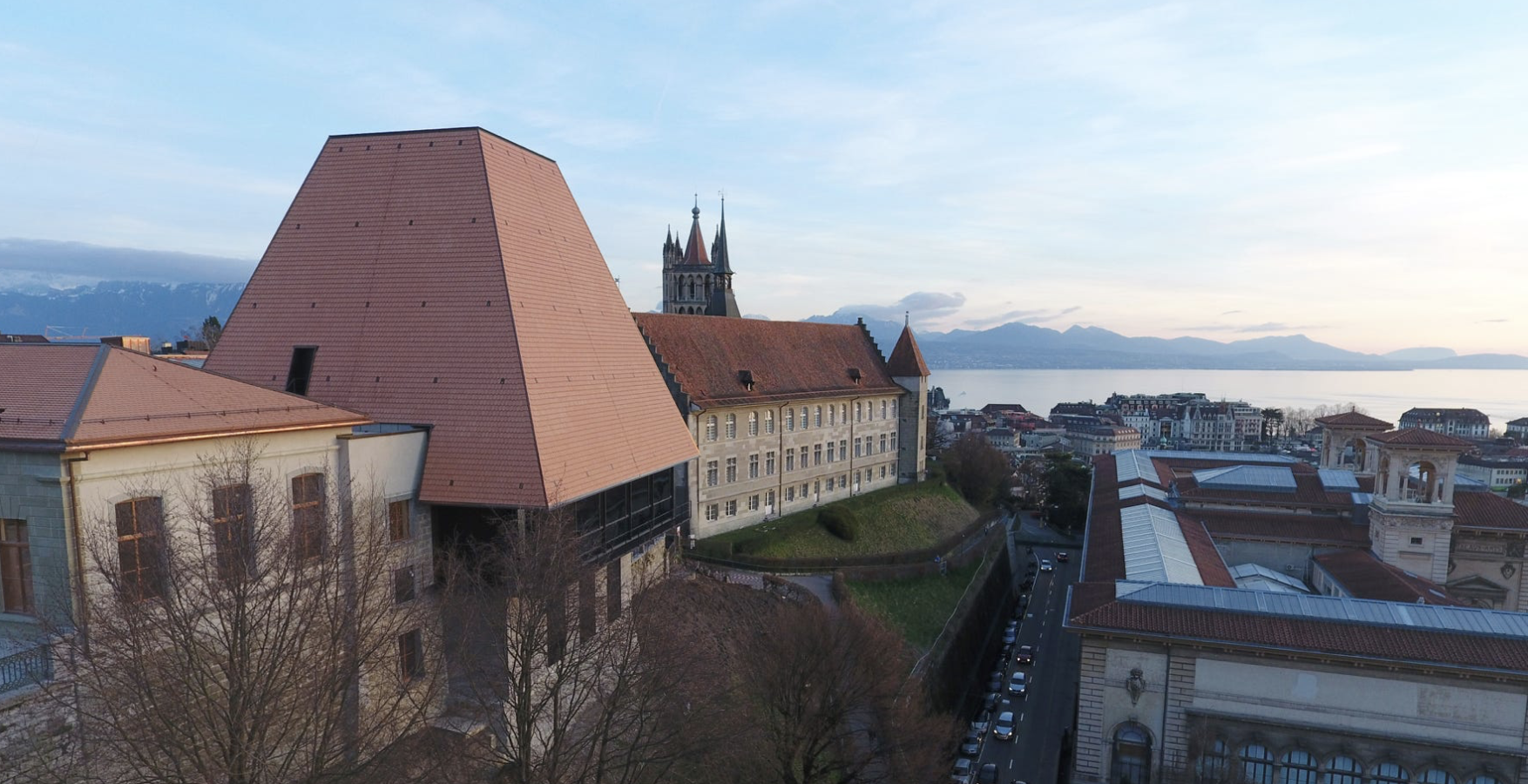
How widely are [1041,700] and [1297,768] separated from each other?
19.3 metres

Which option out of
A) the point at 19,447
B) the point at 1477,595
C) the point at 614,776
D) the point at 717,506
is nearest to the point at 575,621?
the point at 614,776

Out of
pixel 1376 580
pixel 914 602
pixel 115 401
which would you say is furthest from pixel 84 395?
pixel 1376 580

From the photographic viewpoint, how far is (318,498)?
17.7 m

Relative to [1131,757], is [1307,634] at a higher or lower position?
higher

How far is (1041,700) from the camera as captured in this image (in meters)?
40.2

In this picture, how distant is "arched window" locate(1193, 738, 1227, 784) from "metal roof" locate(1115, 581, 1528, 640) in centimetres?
380

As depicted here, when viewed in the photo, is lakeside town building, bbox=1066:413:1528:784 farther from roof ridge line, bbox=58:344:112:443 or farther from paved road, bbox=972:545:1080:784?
roof ridge line, bbox=58:344:112:443

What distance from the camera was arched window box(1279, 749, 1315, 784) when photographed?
21578mm

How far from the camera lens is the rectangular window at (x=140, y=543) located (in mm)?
13234

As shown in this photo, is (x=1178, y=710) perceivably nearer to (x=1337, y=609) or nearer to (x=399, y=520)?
(x=1337, y=609)

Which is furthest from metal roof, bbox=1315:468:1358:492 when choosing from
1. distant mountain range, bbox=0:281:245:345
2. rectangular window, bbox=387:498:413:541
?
distant mountain range, bbox=0:281:245:345

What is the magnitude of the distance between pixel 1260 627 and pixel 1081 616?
470 centimetres

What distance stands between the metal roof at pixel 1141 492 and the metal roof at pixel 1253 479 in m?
2.18

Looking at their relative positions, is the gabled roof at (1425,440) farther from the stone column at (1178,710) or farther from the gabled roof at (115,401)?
the gabled roof at (115,401)
